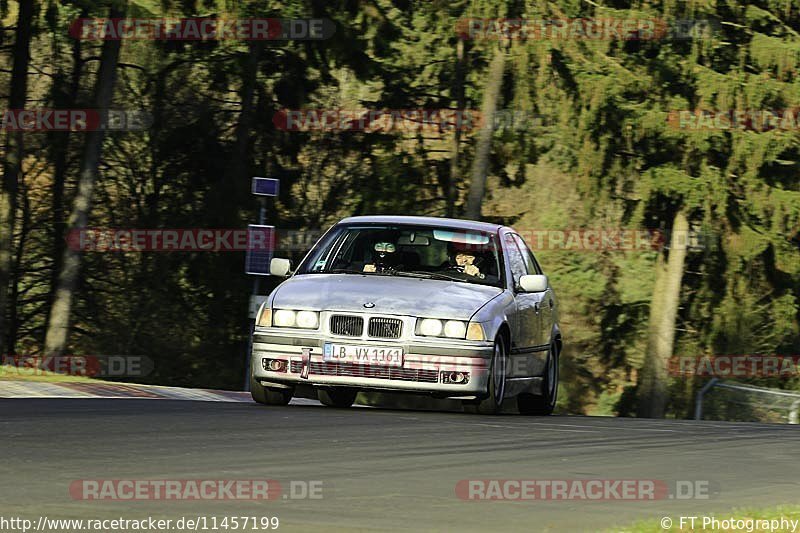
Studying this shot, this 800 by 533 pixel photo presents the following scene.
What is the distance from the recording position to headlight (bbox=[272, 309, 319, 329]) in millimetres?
12667

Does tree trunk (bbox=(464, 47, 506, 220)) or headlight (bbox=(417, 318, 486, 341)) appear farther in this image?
tree trunk (bbox=(464, 47, 506, 220))

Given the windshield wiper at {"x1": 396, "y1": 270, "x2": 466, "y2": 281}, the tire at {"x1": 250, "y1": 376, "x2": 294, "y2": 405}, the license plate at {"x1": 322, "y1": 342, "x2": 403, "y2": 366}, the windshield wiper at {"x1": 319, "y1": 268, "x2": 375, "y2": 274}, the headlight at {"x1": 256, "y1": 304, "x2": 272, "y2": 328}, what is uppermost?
the windshield wiper at {"x1": 396, "y1": 270, "x2": 466, "y2": 281}

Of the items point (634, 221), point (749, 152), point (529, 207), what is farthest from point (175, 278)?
point (529, 207)

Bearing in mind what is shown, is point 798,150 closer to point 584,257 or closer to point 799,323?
point 799,323

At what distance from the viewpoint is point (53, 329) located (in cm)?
2855

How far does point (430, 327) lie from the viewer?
12.5 metres

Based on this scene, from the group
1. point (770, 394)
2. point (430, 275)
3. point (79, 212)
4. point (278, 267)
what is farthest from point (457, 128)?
point (430, 275)

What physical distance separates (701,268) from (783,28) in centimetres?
560

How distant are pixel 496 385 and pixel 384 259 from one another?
1617 mm

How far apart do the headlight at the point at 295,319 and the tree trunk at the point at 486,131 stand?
1884 centimetres

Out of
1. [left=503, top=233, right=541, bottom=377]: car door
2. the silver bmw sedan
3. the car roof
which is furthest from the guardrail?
the car roof

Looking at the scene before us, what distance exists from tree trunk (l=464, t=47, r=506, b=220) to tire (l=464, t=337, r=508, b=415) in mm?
18363

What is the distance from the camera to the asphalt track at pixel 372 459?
6.83m

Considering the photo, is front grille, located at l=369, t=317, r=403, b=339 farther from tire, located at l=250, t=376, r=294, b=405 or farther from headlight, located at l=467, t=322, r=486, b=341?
tire, located at l=250, t=376, r=294, b=405
